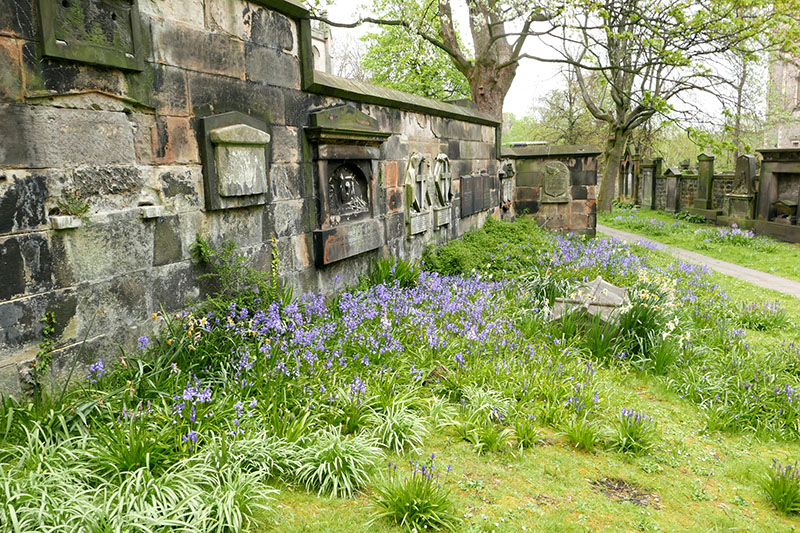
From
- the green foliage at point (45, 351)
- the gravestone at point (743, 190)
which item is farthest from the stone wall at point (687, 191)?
the green foliage at point (45, 351)

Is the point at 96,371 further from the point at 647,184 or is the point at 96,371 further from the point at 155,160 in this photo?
the point at 647,184

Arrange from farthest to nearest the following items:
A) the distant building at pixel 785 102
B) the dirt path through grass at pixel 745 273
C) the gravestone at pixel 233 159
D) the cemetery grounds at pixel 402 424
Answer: the distant building at pixel 785 102 → the dirt path through grass at pixel 745 273 → the gravestone at pixel 233 159 → the cemetery grounds at pixel 402 424

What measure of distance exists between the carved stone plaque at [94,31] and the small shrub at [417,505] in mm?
2953

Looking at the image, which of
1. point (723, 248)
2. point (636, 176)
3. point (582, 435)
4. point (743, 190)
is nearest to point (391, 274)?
point (582, 435)

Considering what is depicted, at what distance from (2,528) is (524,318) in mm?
4771

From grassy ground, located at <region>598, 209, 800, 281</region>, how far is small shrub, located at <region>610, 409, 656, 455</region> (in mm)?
8573

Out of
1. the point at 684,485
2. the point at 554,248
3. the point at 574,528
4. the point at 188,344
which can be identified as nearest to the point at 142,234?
the point at 188,344

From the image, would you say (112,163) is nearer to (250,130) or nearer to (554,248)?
(250,130)

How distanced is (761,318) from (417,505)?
20.2ft

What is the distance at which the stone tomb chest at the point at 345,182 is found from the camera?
5527 millimetres

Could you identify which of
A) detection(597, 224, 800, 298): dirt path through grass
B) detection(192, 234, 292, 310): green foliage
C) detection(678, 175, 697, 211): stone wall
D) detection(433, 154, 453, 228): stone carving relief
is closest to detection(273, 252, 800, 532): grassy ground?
detection(192, 234, 292, 310): green foliage

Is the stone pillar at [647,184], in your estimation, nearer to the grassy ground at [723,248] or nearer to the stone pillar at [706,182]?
the stone pillar at [706,182]

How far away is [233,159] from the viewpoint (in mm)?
4320

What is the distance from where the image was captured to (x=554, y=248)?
9820 mm
